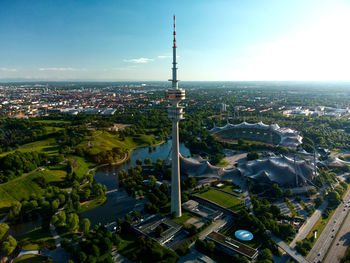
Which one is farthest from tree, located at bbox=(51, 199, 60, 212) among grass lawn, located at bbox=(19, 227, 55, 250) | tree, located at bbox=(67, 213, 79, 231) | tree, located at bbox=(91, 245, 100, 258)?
tree, located at bbox=(91, 245, 100, 258)

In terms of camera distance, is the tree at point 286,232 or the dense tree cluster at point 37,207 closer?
the tree at point 286,232

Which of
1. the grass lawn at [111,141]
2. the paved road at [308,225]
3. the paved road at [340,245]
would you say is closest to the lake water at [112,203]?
the grass lawn at [111,141]

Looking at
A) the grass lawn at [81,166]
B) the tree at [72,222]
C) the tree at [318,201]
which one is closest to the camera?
the tree at [72,222]

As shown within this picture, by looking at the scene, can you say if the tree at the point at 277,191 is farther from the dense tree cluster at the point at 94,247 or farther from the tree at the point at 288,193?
the dense tree cluster at the point at 94,247

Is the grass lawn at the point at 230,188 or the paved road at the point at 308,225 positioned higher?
the grass lawn at the point at 230,188

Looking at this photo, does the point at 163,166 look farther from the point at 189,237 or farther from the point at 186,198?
the point at 189,237

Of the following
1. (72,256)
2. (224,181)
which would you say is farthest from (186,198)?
(72,256)
